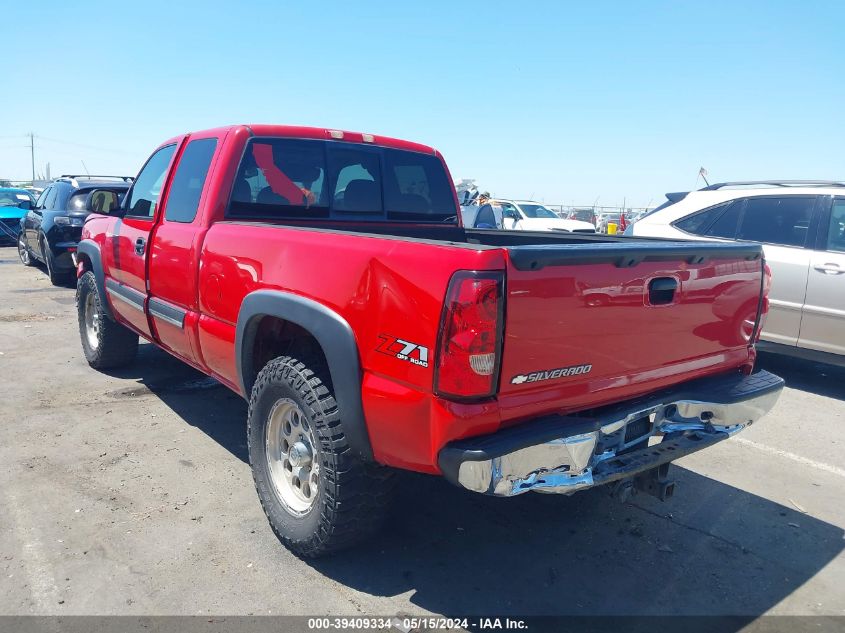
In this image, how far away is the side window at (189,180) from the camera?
156 inches

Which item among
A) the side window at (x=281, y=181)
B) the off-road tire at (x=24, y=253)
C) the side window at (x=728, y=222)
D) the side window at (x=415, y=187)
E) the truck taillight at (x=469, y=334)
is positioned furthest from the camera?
the off-road tire at (x=24, y=253)

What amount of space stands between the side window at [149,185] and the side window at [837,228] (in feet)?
18.7

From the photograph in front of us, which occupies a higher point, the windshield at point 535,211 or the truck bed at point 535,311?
the windshield at point 535,211

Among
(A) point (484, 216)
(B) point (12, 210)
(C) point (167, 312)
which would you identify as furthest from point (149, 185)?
(B) point (12, 210)

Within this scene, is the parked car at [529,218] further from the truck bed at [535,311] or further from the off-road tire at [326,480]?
the off-road tire at [326,480]

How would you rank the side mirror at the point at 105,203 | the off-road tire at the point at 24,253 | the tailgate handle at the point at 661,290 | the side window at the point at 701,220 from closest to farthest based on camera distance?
1. the tailgate handle at the point at 661,290
2. the side mirror at the point at 105,203
3. the side window at the point at 701,220
4. the off-road tire at the point at 24,253

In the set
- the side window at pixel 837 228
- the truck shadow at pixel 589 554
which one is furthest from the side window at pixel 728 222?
the truck shadow at pixel 589 554

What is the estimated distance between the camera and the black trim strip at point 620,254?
2.28 meters

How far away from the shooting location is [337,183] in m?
4.23

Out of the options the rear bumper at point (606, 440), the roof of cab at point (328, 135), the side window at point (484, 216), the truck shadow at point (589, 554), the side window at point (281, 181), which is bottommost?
the truck shadow at point (589, 554)

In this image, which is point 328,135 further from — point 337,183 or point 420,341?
point 420,341

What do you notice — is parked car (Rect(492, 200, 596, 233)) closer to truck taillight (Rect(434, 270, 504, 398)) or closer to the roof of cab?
the roof of cab

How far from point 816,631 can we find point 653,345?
1.34 metres

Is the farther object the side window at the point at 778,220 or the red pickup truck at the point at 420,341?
the side window at the point at 778,220
